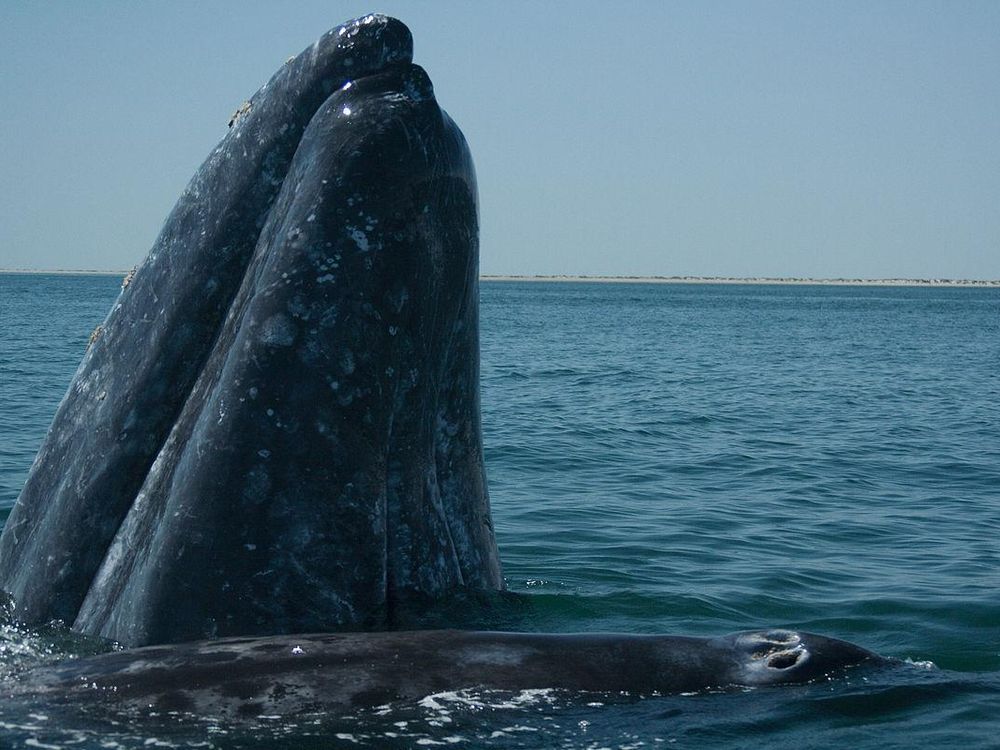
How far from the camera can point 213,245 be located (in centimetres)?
462

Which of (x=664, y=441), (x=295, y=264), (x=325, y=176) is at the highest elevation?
(x=325, y=176)

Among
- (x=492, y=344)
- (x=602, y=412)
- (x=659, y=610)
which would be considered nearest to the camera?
(x=659, y=610)

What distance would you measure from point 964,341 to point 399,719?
174ft

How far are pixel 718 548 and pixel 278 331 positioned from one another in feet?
19.5

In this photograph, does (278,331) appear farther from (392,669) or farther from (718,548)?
(718,548)

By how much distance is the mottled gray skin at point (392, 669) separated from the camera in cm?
356

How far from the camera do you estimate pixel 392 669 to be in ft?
12.2

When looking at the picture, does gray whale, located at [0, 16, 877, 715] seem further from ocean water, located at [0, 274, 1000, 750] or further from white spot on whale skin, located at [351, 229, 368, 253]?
ocean water, located at [0, 274, 1000, 750]

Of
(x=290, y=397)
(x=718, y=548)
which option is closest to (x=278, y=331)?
(x=290, y=397)

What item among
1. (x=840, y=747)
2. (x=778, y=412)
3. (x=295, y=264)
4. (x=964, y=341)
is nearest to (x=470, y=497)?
(x=295, y=264)

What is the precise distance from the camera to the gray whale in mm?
3889

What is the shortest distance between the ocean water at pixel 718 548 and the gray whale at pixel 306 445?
0.15 metres

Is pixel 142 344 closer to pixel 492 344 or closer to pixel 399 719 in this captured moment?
pixel 399 719

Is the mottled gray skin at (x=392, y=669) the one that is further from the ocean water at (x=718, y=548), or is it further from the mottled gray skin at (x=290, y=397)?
the mottled gray skin at (x=290, y=397)
